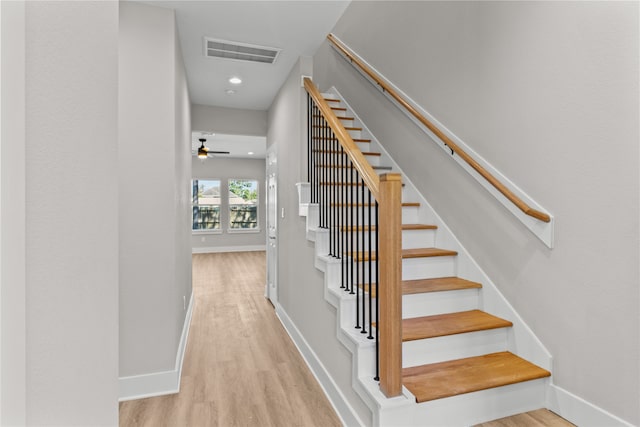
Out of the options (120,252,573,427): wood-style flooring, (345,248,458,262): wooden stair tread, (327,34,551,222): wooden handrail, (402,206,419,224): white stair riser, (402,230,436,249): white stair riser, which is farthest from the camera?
(402,206,419,224): white stair riser

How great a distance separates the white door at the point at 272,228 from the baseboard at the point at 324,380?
1.02 m

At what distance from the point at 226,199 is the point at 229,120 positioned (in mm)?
5569

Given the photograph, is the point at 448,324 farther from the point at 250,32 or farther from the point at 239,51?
the point at 239,51

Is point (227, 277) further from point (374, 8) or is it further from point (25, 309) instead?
point (25, 309)

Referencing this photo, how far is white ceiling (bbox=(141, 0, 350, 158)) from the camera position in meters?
2.75

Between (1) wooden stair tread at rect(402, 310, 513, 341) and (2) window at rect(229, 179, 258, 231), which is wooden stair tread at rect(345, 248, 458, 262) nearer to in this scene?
(1) wooden stair tread at rect(402, 310, 513, 341)

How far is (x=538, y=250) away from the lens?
6.41ft

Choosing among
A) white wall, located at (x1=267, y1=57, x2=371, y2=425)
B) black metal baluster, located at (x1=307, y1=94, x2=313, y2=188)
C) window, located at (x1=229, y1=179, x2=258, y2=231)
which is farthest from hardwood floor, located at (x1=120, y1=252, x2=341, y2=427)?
window, located at (x1=229, y1=179, x2=258, y2=231)

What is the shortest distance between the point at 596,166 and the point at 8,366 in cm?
220

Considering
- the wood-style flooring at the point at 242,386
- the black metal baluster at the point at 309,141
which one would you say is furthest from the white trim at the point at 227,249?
the black metal baluster at the point at 309,141

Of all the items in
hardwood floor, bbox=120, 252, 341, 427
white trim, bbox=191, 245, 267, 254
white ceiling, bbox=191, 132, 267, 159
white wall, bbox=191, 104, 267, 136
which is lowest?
hardwood floor, bbox=120, 252, 341, 427

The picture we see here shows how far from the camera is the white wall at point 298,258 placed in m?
2.21

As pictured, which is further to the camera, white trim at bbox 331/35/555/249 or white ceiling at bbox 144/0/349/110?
white ceiling at bbox 144/0/349/110

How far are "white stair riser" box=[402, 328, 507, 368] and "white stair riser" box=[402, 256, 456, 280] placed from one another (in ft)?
1.77
